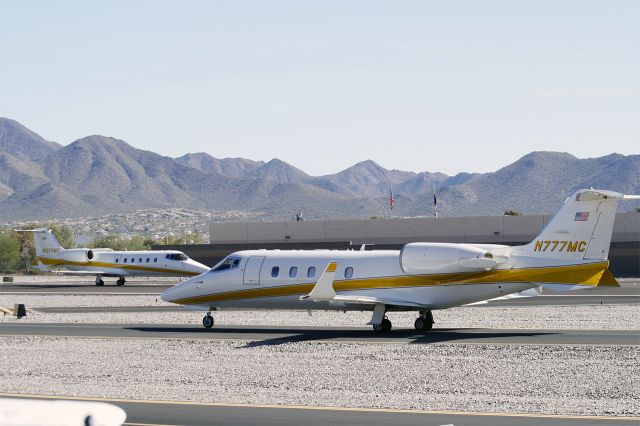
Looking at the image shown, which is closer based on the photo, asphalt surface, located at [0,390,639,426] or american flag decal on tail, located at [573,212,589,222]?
asphalt surface, located at [0,390,639,426]

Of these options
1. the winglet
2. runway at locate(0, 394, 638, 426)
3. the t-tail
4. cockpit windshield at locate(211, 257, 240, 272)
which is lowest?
runway at locate(0, 394, 638, 426)

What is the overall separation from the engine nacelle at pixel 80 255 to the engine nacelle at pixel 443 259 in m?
51.0

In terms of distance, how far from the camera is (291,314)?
37188 millimetres

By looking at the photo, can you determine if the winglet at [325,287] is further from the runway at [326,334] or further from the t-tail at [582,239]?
the t-tail at [582,239]

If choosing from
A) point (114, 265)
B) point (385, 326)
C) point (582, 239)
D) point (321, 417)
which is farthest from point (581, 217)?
point (114, 265)

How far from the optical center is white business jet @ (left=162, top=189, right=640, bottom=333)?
25688 millimetres

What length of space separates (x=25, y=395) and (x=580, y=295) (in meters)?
36.2

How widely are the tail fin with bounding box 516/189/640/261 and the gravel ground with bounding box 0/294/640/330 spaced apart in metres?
3.95

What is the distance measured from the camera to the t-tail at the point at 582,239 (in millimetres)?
25438

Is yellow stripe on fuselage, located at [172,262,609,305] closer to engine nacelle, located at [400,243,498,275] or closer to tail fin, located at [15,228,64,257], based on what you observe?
engine nacelle, located at [400,243,498,275]

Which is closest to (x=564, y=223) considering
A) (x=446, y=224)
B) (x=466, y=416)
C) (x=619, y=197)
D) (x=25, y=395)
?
(x=619, y=197)

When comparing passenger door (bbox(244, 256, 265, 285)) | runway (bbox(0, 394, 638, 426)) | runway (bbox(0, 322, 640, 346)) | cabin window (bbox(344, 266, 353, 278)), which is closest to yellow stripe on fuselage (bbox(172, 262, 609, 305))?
cabin window (bbox(344, 266, 353, 278))

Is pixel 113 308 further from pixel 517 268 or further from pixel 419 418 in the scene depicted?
pixel 419 418

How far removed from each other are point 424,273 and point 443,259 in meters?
0.70
